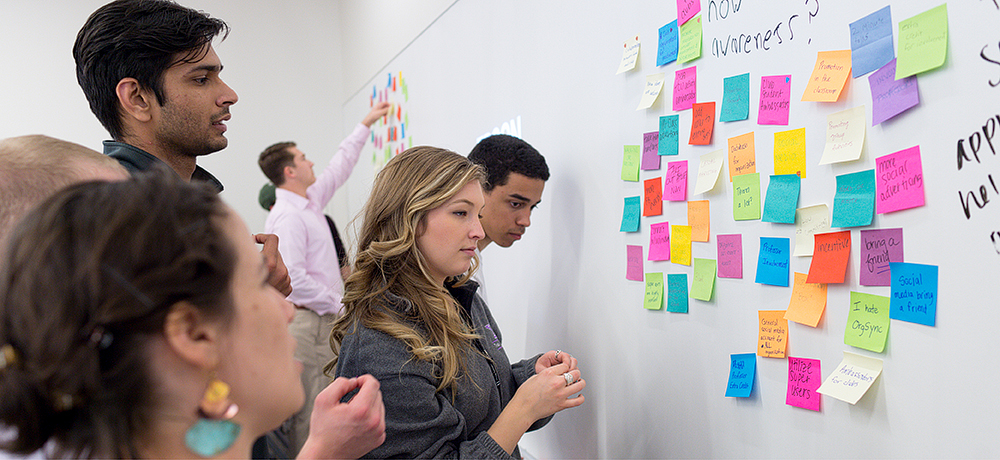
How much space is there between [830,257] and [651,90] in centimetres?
66

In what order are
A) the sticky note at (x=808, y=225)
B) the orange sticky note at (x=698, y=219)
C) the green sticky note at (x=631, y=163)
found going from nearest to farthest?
the sticky note at (x=808, y=225) → the orange sticky note at (x=698, y=219) → the green sticky note at (x=631, y=163)

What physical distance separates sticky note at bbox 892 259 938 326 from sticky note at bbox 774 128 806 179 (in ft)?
0.85

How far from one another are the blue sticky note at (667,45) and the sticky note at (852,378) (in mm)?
788

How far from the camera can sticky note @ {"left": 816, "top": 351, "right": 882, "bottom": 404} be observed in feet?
3.63

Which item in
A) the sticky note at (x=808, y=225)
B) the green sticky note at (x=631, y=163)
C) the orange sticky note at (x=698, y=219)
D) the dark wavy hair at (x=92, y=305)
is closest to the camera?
the dark wavy hair at (x=92, y=305)

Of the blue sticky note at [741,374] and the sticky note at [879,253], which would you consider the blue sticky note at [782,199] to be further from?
the blue sticky note at [741,374]

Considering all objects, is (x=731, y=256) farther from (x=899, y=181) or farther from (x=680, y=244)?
(x=899, y=181)

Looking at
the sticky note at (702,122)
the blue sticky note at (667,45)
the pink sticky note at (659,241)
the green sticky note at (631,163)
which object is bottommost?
the pink sticky note at (659,241)

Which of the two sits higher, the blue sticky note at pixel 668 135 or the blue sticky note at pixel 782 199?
the blue sticky note at pixel 668 135

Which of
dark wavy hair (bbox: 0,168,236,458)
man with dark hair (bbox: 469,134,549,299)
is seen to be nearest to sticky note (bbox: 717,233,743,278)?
man with dark hair (bbox: 469,134,549,299)

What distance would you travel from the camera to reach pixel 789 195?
4.12ft

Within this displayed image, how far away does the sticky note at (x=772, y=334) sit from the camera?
1297mm

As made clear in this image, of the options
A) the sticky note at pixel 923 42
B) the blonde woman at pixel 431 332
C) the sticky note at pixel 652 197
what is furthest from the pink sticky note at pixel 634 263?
the sticky note at pixel 923 42

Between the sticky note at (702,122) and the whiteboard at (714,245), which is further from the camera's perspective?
the sticky note at (702,122)
